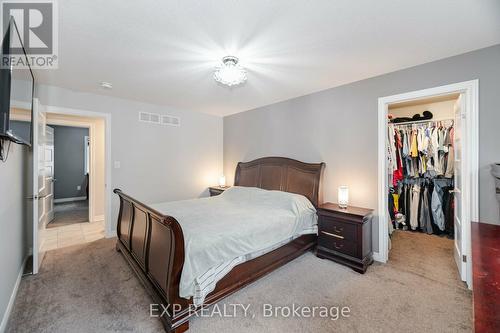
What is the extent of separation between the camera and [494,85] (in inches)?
81.0

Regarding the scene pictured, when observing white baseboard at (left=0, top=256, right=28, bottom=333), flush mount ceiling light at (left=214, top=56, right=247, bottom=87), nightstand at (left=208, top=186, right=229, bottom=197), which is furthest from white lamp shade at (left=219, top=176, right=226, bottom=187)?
white baseboard at (left=0, top=256, right=28, bottom=333)

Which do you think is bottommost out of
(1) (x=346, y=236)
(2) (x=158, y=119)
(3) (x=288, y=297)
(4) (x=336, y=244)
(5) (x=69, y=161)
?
(3) (x=288, y=297)

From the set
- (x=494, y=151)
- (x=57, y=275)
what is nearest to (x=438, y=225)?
(x=494, y=151)

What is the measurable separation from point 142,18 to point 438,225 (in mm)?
4881

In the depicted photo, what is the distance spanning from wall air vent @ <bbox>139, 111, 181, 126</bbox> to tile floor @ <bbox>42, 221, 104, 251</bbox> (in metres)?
2.16

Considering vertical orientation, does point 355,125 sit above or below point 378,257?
above

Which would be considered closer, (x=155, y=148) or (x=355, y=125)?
(x=355, y=125)

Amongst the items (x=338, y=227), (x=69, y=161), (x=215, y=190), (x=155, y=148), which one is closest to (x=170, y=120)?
(x=155, y=148)

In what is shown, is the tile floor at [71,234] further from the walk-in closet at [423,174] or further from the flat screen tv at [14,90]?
the walk-in closet at [423,174]

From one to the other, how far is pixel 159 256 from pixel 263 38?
2.10 meters

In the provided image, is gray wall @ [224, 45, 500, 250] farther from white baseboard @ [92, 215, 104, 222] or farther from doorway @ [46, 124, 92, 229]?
doorway @ [46, 124, 92, 229]

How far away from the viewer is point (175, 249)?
1.66 metres

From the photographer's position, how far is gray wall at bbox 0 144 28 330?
1785 millimetres

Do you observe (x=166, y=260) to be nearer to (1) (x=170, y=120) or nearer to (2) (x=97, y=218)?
(1) (x=170, y=120)
